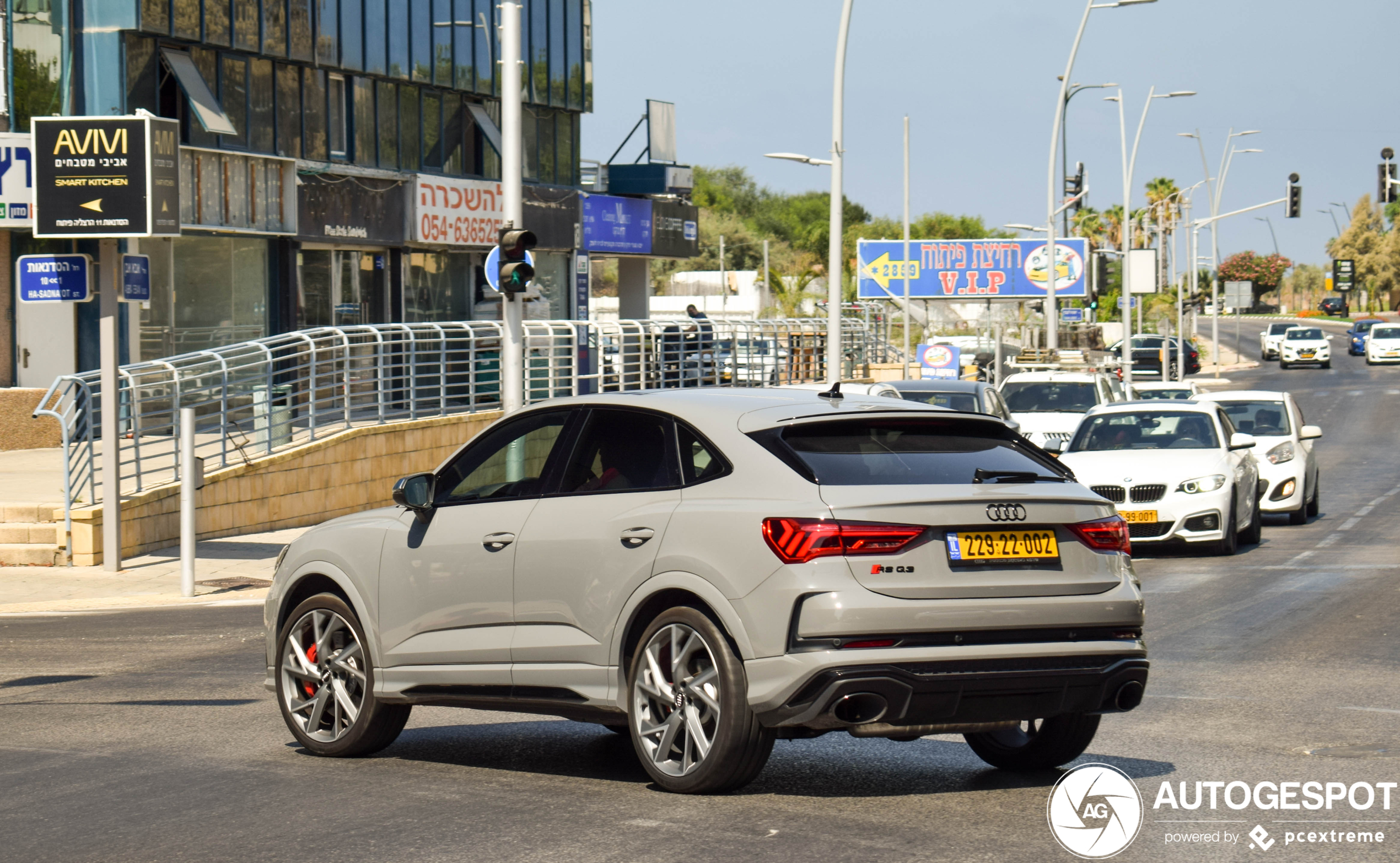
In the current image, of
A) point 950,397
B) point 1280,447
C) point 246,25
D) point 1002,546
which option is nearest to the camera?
point 1002,546

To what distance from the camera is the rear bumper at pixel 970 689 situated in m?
6.09

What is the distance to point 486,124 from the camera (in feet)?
120

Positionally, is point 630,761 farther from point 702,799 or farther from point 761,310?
point 761,310

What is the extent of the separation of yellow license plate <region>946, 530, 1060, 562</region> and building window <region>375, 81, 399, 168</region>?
28218 mm

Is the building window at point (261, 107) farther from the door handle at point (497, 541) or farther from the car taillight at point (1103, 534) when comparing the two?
the car taillight at point (1103, 534)

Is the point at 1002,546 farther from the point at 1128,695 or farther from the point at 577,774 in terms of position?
the point at 577,774

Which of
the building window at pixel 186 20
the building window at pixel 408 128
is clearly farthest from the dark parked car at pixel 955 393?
the building window at pixel 408 128

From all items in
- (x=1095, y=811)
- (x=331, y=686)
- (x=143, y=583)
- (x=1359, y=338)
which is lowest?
(x=143, y=583)

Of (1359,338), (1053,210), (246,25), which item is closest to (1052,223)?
(1053,210)

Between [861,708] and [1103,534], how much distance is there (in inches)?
48.6

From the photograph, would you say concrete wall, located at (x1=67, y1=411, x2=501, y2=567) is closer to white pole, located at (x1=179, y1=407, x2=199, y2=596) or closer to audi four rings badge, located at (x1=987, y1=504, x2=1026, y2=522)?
white pole, located at (x1=179, y1=407, x2=199, y2=596)

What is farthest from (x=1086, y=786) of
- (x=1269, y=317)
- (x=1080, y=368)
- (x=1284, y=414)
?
(x=1269, y=317)

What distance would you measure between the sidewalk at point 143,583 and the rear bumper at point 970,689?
9.23 m

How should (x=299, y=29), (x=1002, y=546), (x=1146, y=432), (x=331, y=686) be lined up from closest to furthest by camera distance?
(x=1002, y=546), (x=331, y=686), (x=1146, y=432), (x=299, y=29)
